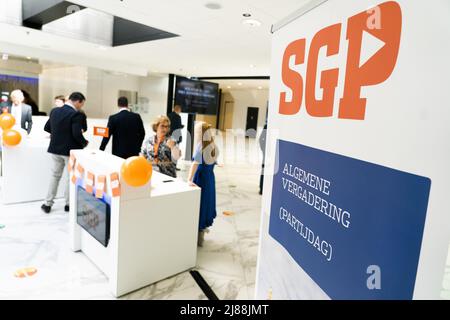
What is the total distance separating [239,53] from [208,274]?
4004mm

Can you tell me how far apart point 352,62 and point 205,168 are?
2422 mm

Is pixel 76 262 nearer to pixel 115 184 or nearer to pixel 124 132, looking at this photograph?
pixel 115 184

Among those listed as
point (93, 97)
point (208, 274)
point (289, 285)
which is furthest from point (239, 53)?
point (93, 97)

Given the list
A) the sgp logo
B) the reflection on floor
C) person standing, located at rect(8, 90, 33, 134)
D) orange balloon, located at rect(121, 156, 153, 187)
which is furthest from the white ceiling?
the reflection on floor

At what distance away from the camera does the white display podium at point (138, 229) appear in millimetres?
2381

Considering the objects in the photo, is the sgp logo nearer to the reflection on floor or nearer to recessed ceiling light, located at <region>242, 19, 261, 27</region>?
the reflection on floor

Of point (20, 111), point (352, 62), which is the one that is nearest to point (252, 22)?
point (352, 62)

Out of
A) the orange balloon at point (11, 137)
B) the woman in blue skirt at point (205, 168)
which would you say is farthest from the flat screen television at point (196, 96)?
the woman in blue skirt at point (205, 168)

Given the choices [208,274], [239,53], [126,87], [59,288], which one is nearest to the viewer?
[59,288]

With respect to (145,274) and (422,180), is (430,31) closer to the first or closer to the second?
(422,180)

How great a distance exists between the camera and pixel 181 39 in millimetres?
4762

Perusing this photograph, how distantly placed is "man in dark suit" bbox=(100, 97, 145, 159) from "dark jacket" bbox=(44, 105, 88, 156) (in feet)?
1.12

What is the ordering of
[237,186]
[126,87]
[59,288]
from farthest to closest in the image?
[126,87], [237,186], [59,288]

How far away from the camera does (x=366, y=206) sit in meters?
0.83
